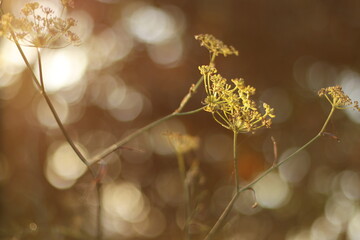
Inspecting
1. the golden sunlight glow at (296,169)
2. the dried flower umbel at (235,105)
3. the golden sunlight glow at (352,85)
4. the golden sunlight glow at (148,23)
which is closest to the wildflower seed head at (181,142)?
the dried flower umbel at (235,105)

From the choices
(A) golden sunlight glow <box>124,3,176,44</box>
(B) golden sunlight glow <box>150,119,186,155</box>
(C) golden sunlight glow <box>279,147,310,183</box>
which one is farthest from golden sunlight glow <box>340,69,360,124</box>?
(A) golden sunlight glow <box>124,3,176,44</box>

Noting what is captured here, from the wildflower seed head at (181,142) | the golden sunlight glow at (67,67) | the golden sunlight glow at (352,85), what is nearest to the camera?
the wildflower seed head at (181,142)

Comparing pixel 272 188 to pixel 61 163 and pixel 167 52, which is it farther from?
pixel 61 163

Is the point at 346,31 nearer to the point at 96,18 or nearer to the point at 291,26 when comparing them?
the point at 291,26

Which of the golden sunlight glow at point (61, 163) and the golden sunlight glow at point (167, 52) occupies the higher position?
the golden sunlight glow at point (167, 52)

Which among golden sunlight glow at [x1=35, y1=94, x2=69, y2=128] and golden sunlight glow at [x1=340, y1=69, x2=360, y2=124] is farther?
golden sunlight glow at [x1=340, y1=69, x2=360, y2=124]

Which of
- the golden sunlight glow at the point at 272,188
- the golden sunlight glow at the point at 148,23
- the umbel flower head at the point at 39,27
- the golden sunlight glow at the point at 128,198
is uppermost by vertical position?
the umbel flower head at the point at 39,27

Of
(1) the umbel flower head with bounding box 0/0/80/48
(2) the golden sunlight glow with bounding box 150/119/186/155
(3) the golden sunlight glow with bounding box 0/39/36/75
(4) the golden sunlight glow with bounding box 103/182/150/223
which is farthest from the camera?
(4) the golden sunlight glow with bounding box 103/182/150/223

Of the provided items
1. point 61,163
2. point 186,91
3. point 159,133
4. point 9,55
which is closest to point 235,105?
point 9,55

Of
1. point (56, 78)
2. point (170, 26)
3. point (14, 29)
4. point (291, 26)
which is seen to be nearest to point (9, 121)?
point (56, 78)

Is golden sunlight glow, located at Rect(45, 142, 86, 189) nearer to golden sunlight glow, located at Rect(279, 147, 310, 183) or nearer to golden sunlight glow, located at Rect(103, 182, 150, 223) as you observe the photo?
golden sunlight glow, located at Rect(103, 182, 150, 223)

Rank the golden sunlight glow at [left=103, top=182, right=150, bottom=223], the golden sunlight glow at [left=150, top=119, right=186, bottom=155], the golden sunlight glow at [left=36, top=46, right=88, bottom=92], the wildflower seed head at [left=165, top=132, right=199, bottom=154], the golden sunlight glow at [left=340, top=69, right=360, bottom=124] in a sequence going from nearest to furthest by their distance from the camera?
the wildflower seed head at [left=165, top=132, right=199, bottom=154] → the golden sunlight glow at [left=36, top=46, right=88, bottom=92] → the golden sunlight glow at [left=340, top=69, right=360, bottom=124] → the golden sunlight glow at [left=150, top=119, right=186, bottom=155] → the golden sunlight glow at [left=103, top=182, right=150, bottom=223]

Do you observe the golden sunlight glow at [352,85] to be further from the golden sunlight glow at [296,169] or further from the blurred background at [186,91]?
the golden sunlight glow at [296,169]
